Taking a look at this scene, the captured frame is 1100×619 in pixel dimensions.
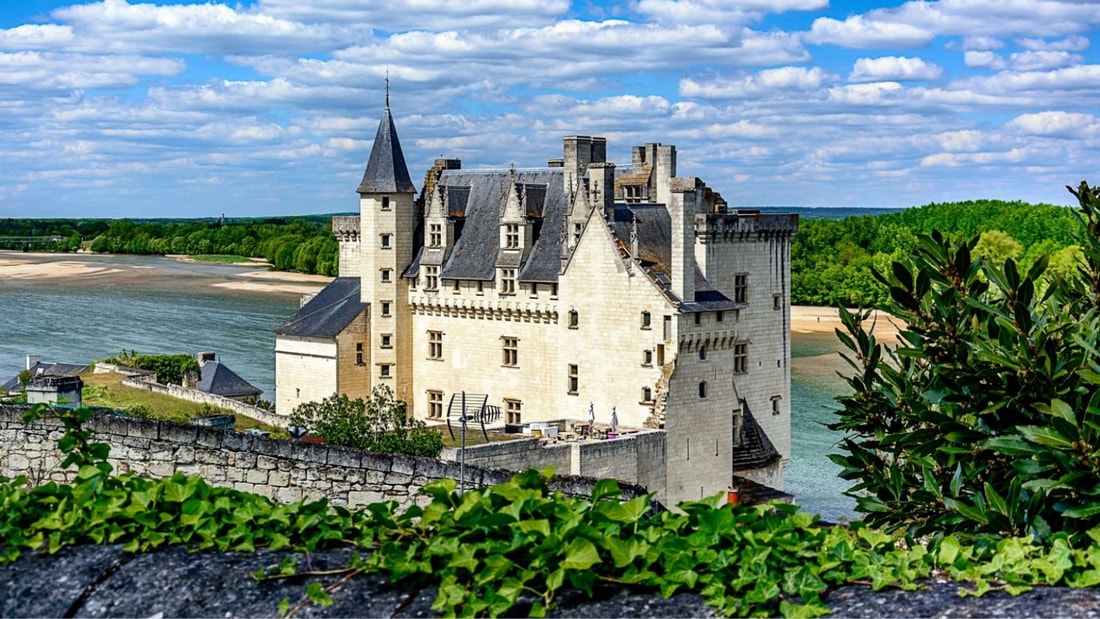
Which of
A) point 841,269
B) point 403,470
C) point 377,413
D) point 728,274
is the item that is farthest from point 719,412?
point 841,269

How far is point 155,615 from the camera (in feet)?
20.9

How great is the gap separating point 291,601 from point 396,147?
37093 millimetres

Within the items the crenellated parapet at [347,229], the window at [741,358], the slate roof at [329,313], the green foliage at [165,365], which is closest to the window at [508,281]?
the slate roof at [329,313]

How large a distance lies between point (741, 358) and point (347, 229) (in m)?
12.7

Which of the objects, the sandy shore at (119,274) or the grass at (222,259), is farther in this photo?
the grass at (222,259)

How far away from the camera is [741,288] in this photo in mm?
39875

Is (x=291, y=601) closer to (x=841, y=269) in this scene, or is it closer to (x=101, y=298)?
(x=841, y=269)

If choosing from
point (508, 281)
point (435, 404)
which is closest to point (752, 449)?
point (508, 281)

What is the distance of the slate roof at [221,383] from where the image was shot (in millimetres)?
45938

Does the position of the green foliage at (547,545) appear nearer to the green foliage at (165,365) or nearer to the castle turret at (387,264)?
the castle turret at (387,264)

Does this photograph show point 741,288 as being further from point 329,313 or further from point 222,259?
point 222,259

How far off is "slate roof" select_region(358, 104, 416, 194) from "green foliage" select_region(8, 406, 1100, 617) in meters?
35.6

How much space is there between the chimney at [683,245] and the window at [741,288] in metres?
3.75

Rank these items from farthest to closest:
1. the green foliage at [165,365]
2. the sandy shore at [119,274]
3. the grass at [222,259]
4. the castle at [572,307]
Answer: the grass at [222,259] < the sandy shore at [119,274] < the green foliage at [165,365] < the castle at [572,307]
